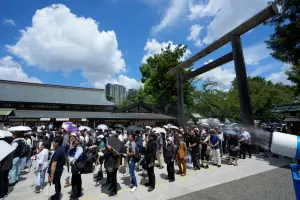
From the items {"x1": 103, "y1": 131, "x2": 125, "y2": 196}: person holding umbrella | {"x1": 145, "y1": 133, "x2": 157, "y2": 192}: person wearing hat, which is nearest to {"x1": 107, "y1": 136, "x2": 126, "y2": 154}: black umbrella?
{"x1": 103, "y1": 131, "x2": 125, "y2": 196}: person holding umbrella

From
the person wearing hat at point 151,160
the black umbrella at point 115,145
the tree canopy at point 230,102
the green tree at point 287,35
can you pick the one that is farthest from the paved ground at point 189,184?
the tree canopy at point 230,102

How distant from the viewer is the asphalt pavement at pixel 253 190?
14.3 ft

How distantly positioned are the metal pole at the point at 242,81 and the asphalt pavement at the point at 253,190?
283cm

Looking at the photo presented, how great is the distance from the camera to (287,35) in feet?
30.5

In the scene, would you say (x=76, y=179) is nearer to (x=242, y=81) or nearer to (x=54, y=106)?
(x=242, y=81)

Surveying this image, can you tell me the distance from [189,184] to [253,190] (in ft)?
6.25

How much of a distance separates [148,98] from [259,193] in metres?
25.9

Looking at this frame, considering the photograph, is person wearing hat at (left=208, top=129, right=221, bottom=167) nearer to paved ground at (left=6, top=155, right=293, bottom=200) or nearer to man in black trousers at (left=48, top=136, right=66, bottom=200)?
paved ground at (left=6, top=155, right=293, bottom=200)

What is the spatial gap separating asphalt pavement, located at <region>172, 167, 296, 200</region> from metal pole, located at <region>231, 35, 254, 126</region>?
2831 millimetres

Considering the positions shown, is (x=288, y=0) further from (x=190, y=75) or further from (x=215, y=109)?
(x=215, y=109)

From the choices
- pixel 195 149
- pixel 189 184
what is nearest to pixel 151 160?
pixel 189 184

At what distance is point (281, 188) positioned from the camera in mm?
4762

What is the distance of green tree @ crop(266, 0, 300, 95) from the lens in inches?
352

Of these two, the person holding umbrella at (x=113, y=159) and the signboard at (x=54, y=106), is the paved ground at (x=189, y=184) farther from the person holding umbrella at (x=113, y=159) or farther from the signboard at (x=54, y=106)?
the signboard at (x=54, y=106)
